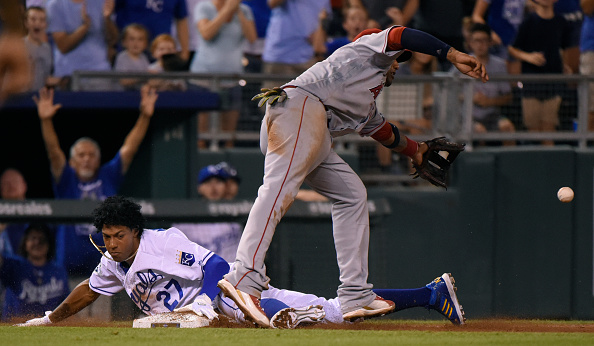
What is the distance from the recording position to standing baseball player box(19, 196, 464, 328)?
5.77 metres

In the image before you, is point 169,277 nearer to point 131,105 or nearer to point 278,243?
point 278,243

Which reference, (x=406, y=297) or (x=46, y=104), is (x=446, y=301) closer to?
(x=406, y=297)

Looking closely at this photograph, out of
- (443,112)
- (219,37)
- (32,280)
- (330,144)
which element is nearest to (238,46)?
(219,37)

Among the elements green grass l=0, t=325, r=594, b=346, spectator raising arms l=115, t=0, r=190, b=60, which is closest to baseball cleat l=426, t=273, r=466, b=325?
green grass l=0, t=325, r=594, b=346

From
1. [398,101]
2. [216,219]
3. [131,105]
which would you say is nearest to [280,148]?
[216,219]

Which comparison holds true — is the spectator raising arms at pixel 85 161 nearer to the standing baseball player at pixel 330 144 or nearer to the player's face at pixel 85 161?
the player's face at pixel 85 161

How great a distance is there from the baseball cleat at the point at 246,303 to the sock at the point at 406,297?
3.30 feet

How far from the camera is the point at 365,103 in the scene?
216 inches

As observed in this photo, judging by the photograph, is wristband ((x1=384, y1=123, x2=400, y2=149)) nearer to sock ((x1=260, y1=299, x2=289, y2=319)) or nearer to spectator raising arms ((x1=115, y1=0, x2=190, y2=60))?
sock ((x1=260, y1=299, x2=289, y2=319))

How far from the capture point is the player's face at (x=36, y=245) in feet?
22.9

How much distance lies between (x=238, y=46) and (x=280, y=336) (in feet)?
16.9

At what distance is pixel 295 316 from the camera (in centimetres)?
542

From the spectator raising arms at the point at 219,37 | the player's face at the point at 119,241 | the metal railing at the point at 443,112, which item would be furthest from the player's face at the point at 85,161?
the player's face at the point at 119,241

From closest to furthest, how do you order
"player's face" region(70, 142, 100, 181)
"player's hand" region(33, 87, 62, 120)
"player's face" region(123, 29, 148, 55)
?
"player's hand" region(33, 87, 62, 120) → "player's face" region(70, 142, 100, 181) → "player's face" region(123, 29, 148, 55)
